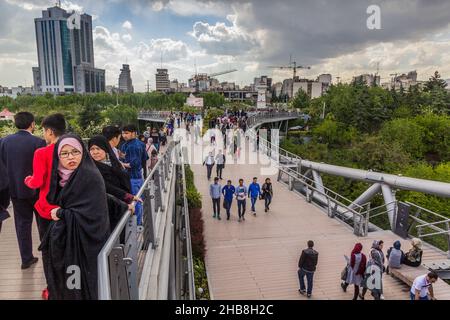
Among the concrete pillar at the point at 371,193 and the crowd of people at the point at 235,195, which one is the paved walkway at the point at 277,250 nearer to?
the crowd of people at the point at 235,195

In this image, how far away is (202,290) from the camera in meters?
7.98

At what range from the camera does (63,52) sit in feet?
419

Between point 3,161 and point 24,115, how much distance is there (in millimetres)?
590

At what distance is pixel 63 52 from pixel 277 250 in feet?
460

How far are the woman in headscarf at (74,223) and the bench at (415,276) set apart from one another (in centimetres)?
795

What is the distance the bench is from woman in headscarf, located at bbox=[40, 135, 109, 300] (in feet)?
26.1

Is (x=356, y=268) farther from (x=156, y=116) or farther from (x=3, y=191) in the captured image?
(x=156, y=116)

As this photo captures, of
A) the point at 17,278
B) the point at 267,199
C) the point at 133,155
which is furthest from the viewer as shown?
the point at 267,199

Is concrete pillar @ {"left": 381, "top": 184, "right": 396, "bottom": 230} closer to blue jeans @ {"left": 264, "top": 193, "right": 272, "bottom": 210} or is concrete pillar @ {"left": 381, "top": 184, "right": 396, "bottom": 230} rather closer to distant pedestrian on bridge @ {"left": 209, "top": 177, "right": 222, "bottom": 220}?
blue jeans @ {"left": 264, "top": 193, "right": 272, "bottom": 210}

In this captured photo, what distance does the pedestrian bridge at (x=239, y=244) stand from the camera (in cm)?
387

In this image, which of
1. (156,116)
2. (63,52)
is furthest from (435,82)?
(63,52)

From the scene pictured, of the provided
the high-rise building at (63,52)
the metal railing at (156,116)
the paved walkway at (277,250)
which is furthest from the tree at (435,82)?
the high-rise building at (63,52)
